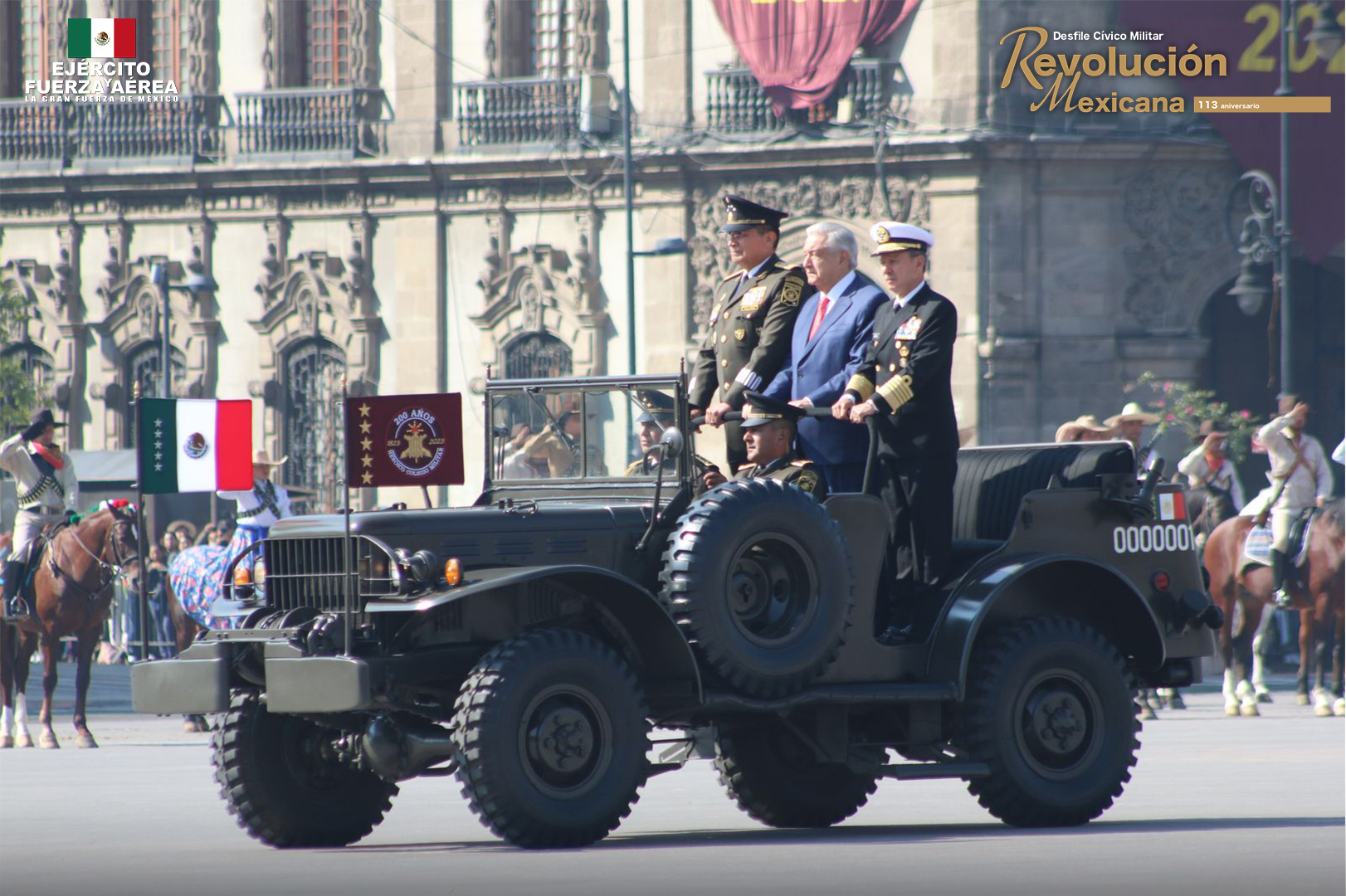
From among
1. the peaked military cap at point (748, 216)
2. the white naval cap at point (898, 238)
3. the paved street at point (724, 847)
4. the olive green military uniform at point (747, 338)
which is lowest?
the paved street at point (724, 847)

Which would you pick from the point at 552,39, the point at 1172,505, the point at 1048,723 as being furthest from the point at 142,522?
the point at 552,39

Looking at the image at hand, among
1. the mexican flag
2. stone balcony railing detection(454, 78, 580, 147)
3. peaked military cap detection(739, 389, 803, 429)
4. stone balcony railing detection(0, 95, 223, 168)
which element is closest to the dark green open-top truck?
peaked military cap detection(739, 389, 803, 429)

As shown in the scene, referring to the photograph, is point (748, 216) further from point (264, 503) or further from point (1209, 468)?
point (1209, 468)

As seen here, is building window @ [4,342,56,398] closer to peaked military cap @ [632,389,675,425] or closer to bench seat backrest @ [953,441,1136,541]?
bench seat backrest @ [953,441,1136,541]

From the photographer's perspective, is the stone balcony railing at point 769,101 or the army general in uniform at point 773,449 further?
the stone balcony railing at point 769,101

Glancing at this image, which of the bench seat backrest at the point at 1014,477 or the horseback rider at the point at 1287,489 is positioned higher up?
the bench seat backrest at the point at 1014,477

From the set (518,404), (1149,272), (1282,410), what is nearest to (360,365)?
(1149,272)

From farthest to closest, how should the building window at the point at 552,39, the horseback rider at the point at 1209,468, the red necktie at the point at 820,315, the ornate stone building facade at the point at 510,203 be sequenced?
1. the building window at the point at 552,39
2. the ornate stone building facade at the point at 510,203
3. the horseback rider at the point at 1209,468
4. the red necktie at the point at 820,315

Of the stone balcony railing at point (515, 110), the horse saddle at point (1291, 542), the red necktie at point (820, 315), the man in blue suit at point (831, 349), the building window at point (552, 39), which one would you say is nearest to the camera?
the man in blue suit at point (831, 349)

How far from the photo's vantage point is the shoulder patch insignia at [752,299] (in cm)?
1266

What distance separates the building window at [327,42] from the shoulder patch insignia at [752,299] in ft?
105

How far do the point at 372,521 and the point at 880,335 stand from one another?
2641mm

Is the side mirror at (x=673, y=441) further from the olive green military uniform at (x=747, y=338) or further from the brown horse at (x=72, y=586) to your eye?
the brown horse at (x=72, y=586)

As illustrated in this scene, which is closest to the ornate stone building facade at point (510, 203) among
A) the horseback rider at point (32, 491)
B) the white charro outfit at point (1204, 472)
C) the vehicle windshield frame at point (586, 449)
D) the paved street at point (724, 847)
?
the white charro outfit at point (1204, 472)
